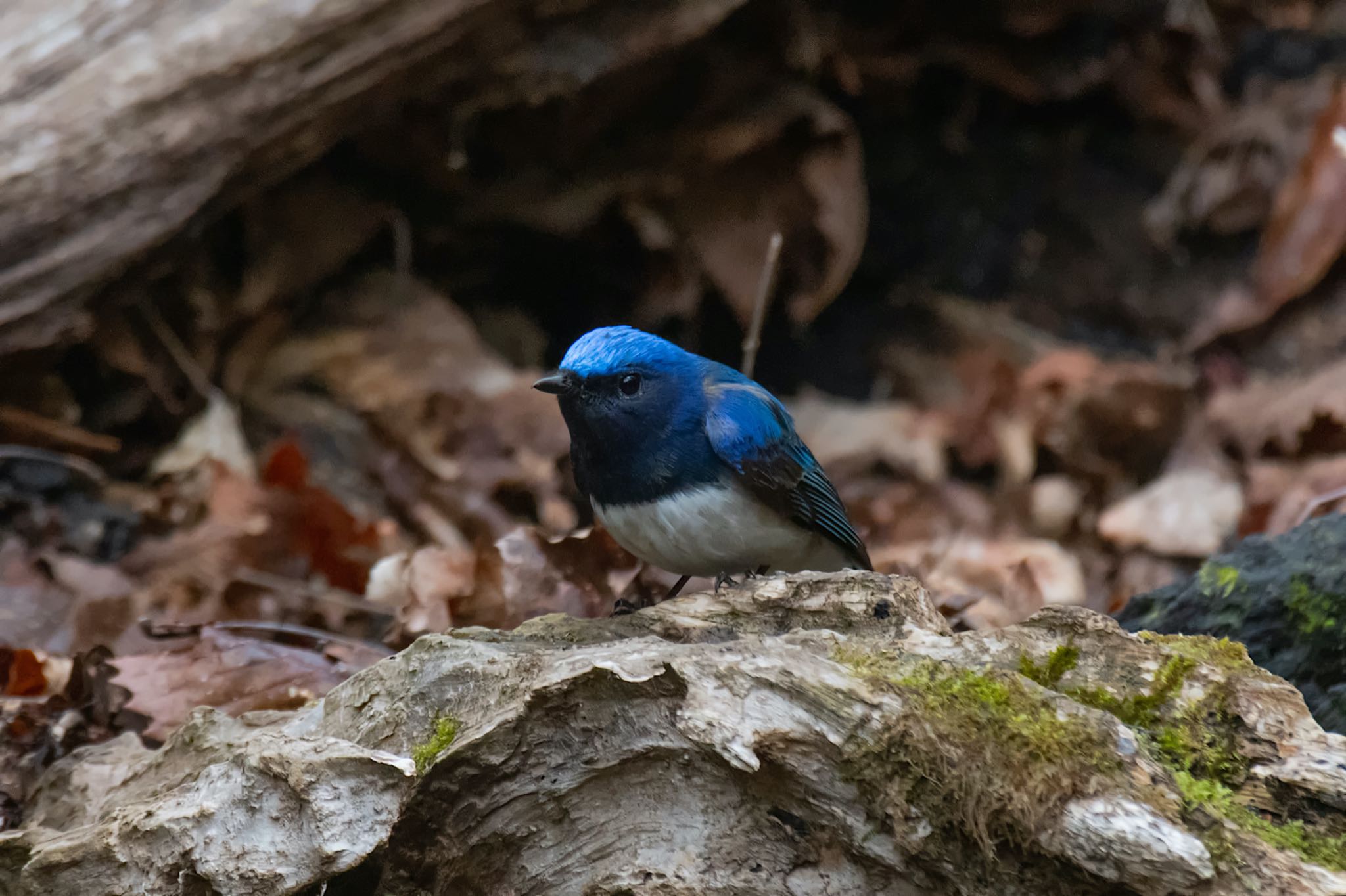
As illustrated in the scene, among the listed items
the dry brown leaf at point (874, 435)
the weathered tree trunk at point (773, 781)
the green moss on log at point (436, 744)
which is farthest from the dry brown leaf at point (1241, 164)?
the green moss on log at point (436, 744)

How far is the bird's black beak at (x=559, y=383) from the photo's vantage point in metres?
3.29

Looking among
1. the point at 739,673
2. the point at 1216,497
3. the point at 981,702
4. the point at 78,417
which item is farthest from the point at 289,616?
the point at 1216,497

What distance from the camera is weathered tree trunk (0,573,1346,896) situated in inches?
77.1

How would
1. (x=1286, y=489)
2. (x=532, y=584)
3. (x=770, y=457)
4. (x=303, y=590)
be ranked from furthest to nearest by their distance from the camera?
(x=1286, y=489)
(x=303, y=590)
(x=532, y=584)
(x=770, y=457)

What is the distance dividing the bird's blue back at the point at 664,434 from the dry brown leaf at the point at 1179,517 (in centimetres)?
216

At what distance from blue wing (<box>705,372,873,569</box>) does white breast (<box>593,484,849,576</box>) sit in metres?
0.06

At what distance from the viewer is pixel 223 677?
3336 mm

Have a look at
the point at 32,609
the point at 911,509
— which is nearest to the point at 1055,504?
the point at 911,509

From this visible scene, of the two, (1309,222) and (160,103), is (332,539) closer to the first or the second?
(160,103)

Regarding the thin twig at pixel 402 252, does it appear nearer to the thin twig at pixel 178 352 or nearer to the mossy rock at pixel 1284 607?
the thin twig at pixel 178 352

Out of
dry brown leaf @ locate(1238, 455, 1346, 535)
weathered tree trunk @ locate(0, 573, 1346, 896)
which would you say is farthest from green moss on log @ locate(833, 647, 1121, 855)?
dry brown leaf @ locate(1238, 455, 1346, 535)

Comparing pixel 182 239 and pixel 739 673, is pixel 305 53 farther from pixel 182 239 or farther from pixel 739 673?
pixel 739 673

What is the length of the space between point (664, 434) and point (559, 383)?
0.34 m

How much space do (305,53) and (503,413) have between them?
5.96ft
